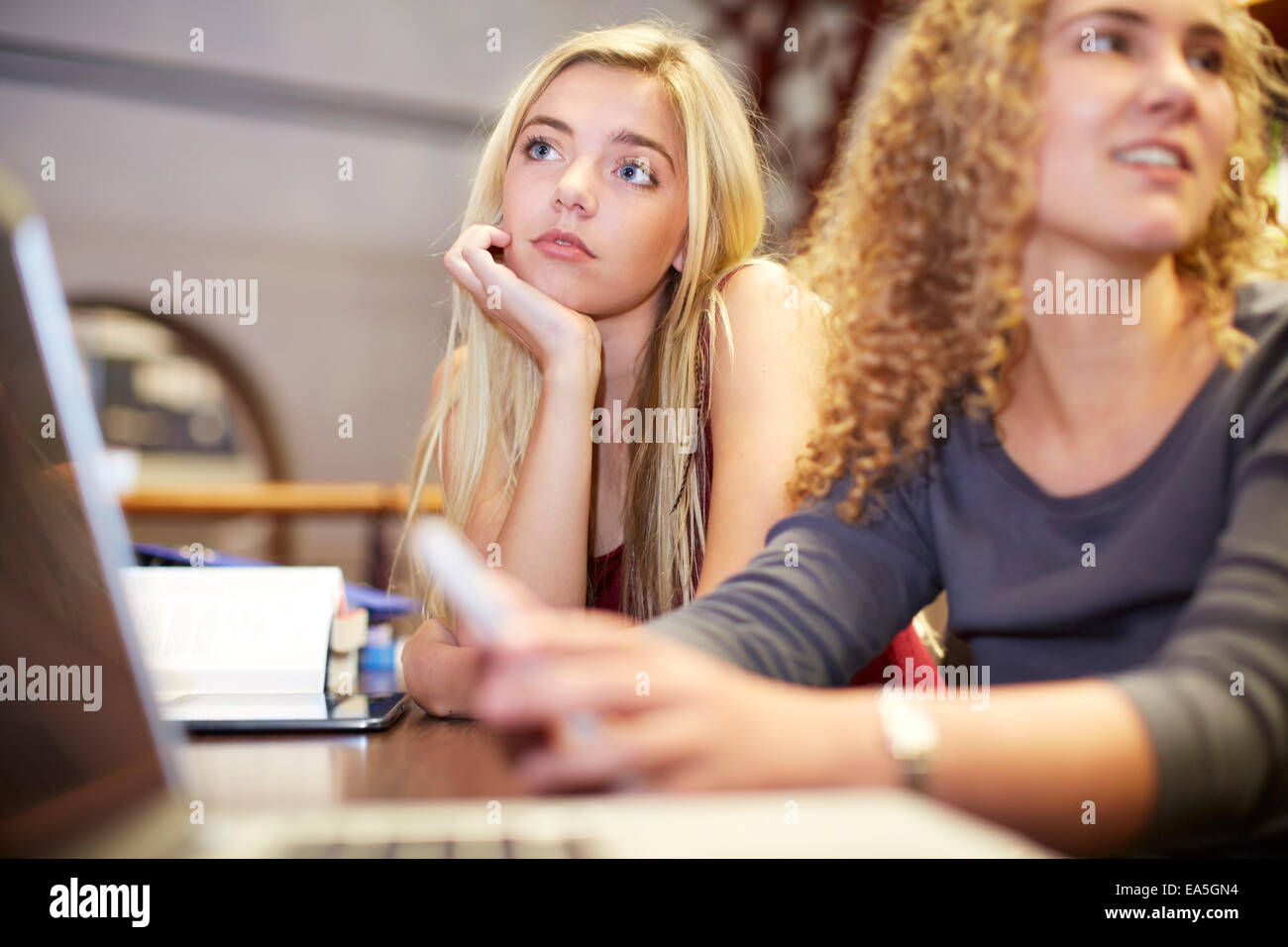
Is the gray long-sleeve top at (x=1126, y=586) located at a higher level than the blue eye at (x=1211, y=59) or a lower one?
lower

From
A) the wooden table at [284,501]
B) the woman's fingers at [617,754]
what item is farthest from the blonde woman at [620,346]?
the wooden table at [284,501]

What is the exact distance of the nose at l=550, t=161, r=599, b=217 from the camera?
1.17 m

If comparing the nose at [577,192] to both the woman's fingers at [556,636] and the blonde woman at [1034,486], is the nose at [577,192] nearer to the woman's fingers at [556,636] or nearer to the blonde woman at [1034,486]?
the blonde woman at [1034,486]

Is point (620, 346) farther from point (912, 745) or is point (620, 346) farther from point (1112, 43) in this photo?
point (912, 745)

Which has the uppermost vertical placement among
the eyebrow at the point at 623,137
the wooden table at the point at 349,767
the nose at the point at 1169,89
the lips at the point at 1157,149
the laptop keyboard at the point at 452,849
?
the eyebrow at the point at 623,137

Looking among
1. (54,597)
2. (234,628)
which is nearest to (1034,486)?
(54,597)

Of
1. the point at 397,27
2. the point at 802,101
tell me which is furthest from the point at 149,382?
the point at 802,101

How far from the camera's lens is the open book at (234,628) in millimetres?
981

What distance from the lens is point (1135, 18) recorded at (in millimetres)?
654

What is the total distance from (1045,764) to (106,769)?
1.65 feet

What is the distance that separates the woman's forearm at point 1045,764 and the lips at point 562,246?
0.80 metres

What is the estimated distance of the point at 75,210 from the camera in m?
4.70
